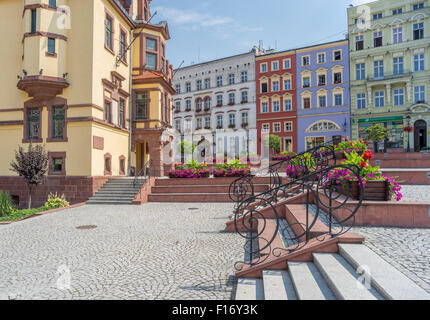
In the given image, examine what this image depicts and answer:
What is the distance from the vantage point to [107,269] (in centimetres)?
466

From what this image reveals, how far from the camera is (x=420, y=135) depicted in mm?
29734

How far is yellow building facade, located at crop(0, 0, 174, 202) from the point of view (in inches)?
555

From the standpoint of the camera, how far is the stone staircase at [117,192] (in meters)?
13.3

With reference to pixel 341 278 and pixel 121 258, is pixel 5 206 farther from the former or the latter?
pixel 341 278

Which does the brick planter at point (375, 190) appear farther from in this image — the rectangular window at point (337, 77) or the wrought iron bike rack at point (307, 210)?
the rectangular window at point (337, 77)

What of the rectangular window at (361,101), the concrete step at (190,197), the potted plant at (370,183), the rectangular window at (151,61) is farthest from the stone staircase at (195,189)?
the rectangular window at (361,101)

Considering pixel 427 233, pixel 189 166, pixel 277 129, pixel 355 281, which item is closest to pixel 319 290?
pixel 355 281

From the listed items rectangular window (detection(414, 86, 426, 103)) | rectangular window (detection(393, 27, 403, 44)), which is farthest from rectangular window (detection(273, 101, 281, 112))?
rectangular window (detection(414, 86, 426, 103))

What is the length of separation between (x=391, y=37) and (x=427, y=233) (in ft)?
119

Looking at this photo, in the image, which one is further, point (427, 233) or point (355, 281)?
point (427, 233)

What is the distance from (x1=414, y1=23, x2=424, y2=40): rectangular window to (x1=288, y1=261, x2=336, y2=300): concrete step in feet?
125

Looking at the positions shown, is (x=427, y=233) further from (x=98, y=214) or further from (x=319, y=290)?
(x=98, y=214)

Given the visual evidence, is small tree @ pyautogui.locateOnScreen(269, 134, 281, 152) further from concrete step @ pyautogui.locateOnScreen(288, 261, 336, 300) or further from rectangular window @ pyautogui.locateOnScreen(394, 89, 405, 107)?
concrete step @ pyautogui.locateOnScreen(288, 261, 336, 300)

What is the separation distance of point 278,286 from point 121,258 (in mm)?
3179
